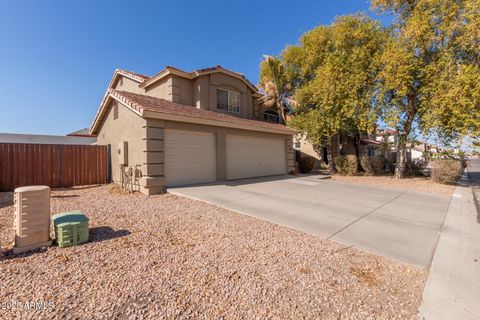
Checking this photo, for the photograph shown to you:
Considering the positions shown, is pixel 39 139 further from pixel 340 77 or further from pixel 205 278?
pixel 340 77

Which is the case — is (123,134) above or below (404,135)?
below

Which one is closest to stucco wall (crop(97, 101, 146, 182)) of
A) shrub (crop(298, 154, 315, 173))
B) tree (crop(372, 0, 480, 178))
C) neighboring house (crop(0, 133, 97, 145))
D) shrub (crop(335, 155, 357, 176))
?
neighboring house (crop(0, 133, 97, 145))

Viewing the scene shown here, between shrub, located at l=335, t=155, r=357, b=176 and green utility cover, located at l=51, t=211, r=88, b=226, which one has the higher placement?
shrub, located at l=335, t=155, r=357, b=176

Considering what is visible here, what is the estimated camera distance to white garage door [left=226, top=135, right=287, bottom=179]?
11.4 metres

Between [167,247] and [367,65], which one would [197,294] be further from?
[367,65]

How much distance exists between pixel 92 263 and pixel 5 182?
331 inches

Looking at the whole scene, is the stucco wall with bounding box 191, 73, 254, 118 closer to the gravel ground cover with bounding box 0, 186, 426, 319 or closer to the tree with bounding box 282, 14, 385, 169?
the tree with bounding box 282, 14, 385, 169

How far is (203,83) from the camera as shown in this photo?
12727mm

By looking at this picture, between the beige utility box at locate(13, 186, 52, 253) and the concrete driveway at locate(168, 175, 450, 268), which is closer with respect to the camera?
the beige utility box at locate(13, 186, 52, 253)

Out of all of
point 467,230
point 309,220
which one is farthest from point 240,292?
point 467,230

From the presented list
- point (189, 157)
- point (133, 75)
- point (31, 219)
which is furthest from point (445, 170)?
point (133, 75)

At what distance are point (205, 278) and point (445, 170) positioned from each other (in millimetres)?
15144

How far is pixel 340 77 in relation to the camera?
14.0 meters

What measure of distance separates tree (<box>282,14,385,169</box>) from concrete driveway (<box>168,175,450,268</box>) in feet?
22.9
